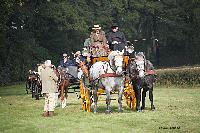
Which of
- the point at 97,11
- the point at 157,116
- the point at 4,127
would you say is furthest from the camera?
the point at 97,11

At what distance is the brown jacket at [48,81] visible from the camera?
1728 cm

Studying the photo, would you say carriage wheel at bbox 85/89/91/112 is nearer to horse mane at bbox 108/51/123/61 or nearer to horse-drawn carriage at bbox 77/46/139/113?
horse-drawn carriage at bbox 77/46/139/113

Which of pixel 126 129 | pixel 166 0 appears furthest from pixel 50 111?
pixel 166 0

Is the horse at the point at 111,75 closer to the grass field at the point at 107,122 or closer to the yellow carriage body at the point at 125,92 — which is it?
the yellow carriage body at the point at 125,92

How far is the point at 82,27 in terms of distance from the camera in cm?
5641

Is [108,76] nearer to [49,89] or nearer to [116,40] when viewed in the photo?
[116,40]

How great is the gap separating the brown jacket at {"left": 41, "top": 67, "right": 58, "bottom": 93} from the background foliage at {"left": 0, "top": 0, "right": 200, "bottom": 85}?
3360cm

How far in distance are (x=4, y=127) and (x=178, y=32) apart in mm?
51824

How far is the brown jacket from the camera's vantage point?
56.7 feet

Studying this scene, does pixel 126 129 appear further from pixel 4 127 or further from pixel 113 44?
pixel 113 44

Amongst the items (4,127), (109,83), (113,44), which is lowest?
(4,127)

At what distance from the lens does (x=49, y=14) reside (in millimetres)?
55688

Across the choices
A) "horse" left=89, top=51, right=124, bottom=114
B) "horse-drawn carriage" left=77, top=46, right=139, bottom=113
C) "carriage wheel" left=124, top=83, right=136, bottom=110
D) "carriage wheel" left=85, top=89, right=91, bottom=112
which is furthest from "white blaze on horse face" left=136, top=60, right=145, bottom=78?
"carriage wheel" left=85, top=89, right=91, bottom=112

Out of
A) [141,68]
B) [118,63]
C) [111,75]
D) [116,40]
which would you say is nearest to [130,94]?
[141,68]
